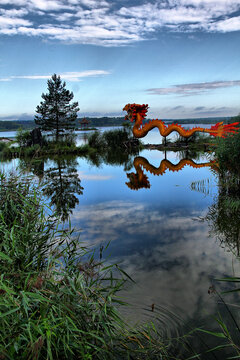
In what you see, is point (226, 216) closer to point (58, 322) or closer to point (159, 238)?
point (159, 238)

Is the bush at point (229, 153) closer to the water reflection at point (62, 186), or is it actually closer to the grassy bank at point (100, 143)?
the water reflection at point (62, 186)

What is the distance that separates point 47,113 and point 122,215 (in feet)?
79.5

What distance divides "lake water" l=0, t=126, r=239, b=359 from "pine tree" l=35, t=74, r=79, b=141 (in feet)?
63.1

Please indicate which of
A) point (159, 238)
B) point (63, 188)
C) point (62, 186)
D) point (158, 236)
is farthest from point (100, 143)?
point (159, 238)

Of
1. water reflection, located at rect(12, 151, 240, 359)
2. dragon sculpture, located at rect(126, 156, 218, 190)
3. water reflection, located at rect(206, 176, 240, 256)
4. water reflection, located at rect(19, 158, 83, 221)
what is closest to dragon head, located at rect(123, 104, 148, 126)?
dragon sculpture, located at rect(126, 156, 218, 190)

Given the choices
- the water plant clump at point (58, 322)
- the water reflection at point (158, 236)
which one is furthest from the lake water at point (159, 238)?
the water plant clump at point (58, 322)

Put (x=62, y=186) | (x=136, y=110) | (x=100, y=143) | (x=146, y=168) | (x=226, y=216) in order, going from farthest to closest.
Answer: (x=100, y=143), (x=136, y=110), (x=146, y=168), (x=62, y=186), (x=226, y=216)

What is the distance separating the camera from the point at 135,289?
3.40 meters

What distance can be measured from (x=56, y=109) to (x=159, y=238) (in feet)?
83.6

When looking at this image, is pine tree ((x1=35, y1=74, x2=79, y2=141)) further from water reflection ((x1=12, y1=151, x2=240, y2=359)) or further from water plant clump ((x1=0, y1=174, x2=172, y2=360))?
water plant clump ((x1=0, y1=174, x2=172, y2=360))

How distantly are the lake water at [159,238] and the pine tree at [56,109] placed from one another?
19218 mm

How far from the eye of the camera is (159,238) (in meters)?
5.08

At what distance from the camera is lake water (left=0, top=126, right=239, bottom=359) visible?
307 cm

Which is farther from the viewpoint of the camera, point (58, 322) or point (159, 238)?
point (159, 238)
